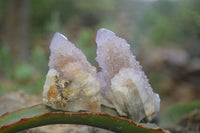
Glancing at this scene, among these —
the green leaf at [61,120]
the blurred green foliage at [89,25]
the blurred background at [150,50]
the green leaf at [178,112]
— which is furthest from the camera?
the blurred green foliage at [89,25]

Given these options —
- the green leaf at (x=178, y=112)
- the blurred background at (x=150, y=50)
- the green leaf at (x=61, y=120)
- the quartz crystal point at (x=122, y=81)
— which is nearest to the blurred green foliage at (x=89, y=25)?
the blurred background at (x=150, y=50)

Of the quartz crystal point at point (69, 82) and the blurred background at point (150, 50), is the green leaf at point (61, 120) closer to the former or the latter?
the quartz crystal point at point (69, 82)

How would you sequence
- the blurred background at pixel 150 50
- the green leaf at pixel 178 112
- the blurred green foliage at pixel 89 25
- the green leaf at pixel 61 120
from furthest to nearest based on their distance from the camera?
1. the blurred green foliage at pixel 89 25
2. the blurred background at pixel 150 50
3. the green leaf at pixel 178 112
4. the green leaf at pixel 61 120

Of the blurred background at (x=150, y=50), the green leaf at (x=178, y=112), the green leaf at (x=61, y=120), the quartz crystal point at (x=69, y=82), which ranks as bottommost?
the green leaf at (x=61, y=120)

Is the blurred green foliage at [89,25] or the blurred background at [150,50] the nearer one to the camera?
the blurred background at [150,50]

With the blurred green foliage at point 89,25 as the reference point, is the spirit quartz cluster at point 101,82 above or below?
below

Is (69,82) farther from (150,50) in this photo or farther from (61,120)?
(150,50)

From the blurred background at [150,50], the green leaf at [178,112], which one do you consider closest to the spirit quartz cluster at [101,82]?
the green leaf at [178,112]

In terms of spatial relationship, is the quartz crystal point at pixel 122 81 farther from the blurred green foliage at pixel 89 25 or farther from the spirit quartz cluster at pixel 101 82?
the blurred green foliage at pixel 89 25
